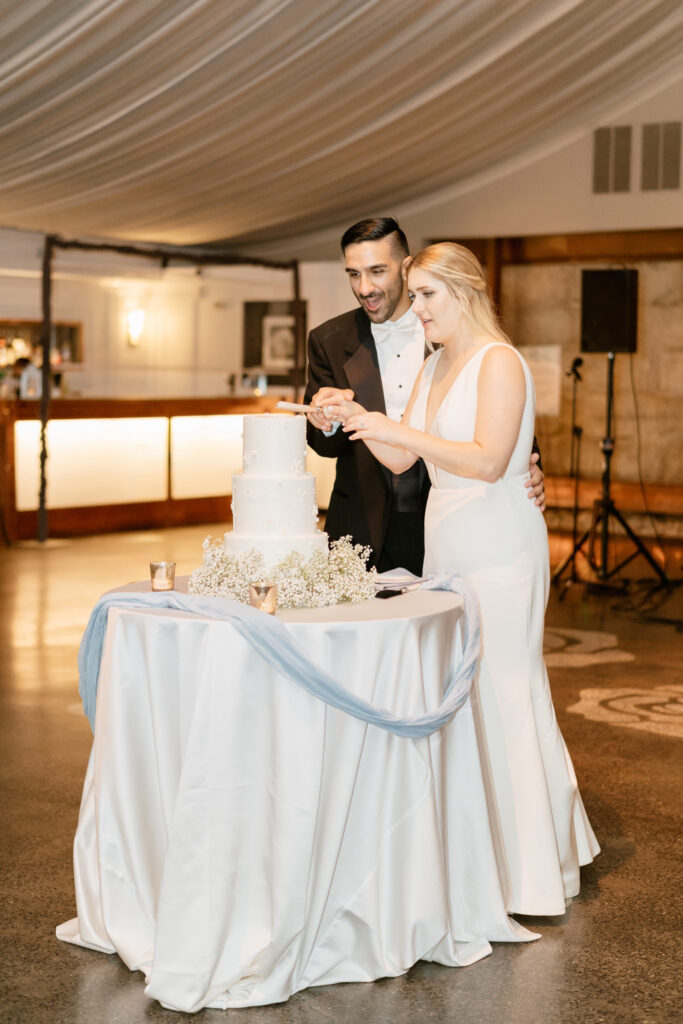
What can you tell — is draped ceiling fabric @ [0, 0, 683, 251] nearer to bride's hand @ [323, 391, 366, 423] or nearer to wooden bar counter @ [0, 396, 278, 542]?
wooden bar counter @ [0, 396, 278, 542]

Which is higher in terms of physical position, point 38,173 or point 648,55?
point 648,55

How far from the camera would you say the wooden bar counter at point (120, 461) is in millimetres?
11094

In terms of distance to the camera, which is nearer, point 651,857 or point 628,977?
point 628,977

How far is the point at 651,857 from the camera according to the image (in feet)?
12.3

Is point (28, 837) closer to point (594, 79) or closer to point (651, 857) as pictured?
point (651, 857)

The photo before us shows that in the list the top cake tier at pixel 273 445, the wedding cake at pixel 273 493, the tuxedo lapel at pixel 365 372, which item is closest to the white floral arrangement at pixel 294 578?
the wedding cake at pixel 273 493

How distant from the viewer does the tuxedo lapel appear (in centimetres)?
390

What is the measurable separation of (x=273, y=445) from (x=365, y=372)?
89cm

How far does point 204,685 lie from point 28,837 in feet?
4.53

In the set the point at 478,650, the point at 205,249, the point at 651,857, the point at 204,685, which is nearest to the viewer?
the point at 204,685

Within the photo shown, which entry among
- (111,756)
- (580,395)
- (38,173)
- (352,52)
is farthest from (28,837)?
(580,395)

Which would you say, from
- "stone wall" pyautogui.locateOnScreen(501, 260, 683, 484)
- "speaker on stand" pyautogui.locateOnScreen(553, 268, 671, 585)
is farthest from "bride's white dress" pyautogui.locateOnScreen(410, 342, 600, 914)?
"stone wall" pyautogui.locateOnScreen(501, 260, 683, 484)

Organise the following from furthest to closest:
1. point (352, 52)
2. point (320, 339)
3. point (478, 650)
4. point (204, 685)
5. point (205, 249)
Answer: point (205, 249)
point (352, 52)
point (320, 339)
point (478, 650)
point (204, 685)

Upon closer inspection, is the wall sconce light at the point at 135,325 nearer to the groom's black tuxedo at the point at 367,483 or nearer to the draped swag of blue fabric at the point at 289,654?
the groom's black tuxedo at the point at 367,483
